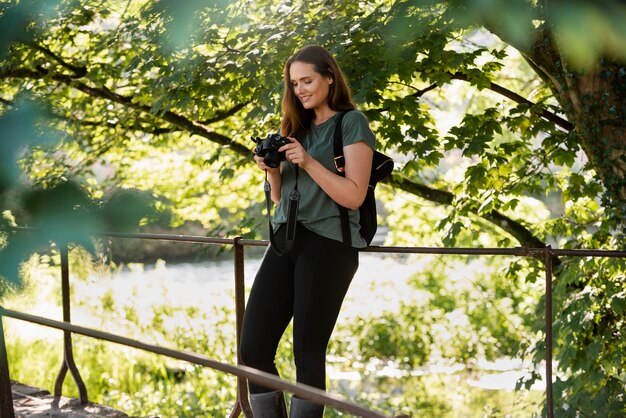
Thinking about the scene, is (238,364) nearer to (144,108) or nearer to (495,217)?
(495,217)

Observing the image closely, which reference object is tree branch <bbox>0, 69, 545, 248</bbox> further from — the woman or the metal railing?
the woman

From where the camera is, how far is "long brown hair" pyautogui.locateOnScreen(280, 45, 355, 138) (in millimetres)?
2533

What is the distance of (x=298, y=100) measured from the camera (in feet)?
8.48

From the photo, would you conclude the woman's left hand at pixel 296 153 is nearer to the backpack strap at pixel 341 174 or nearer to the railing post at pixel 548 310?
the backpack strap at pixel 341 174

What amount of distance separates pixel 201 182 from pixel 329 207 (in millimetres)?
5192

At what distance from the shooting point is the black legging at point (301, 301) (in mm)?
2436

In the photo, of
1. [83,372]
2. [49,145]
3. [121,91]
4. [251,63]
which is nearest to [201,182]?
[121,91]

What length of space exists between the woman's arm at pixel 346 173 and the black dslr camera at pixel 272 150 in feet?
0.13

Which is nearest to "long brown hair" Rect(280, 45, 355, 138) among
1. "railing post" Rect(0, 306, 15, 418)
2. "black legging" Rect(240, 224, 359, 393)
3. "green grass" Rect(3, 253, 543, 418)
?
"black legging" Rect(240, 224, 359, 393)

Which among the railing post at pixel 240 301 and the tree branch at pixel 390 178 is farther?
the tree branch at pixel 390 178

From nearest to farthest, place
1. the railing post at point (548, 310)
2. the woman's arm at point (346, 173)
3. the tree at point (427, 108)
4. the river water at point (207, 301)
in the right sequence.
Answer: the woman's arm at point (346, 173)
the railing post at point (548, 310)
the tree at point (427, 108)
the river water at point (207, 301)

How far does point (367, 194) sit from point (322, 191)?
14 cm

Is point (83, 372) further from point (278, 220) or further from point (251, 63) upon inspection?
point (278, 220)

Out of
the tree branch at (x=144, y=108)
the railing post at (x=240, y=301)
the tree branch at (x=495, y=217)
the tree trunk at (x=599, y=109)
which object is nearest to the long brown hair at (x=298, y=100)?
the railing post at (x=240, y=301)
